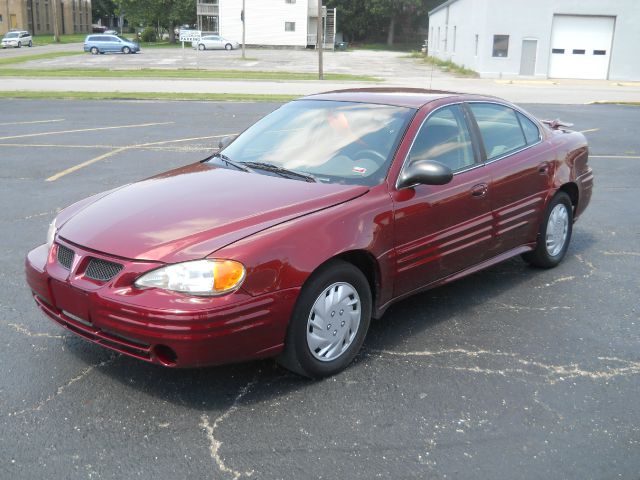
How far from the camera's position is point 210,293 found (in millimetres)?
3336

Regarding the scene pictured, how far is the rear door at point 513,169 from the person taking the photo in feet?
16.8

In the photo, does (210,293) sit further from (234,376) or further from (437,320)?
(437,320)

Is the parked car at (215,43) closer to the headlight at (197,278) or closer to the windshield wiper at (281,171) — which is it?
the windshield wiper at (281,171)

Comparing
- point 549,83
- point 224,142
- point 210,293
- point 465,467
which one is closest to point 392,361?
point 465,467

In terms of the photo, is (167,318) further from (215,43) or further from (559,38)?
(215,43)

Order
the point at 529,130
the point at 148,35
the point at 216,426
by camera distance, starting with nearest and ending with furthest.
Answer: the point at 216,426 → the point at 529,130 → the point at 148,35

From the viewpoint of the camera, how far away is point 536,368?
4.13 metres

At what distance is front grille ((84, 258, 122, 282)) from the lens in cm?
347

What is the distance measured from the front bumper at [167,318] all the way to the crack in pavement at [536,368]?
3.58 feet

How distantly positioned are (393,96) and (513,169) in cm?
108

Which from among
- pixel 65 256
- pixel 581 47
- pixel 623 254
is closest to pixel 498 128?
pixel 623 254

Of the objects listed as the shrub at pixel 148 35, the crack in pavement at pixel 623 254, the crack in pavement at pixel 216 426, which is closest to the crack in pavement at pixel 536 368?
the crack in pavement at pixel 216 426

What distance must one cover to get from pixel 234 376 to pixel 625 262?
13.1 feet

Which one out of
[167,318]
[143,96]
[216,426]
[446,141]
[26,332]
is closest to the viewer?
[167,318]
